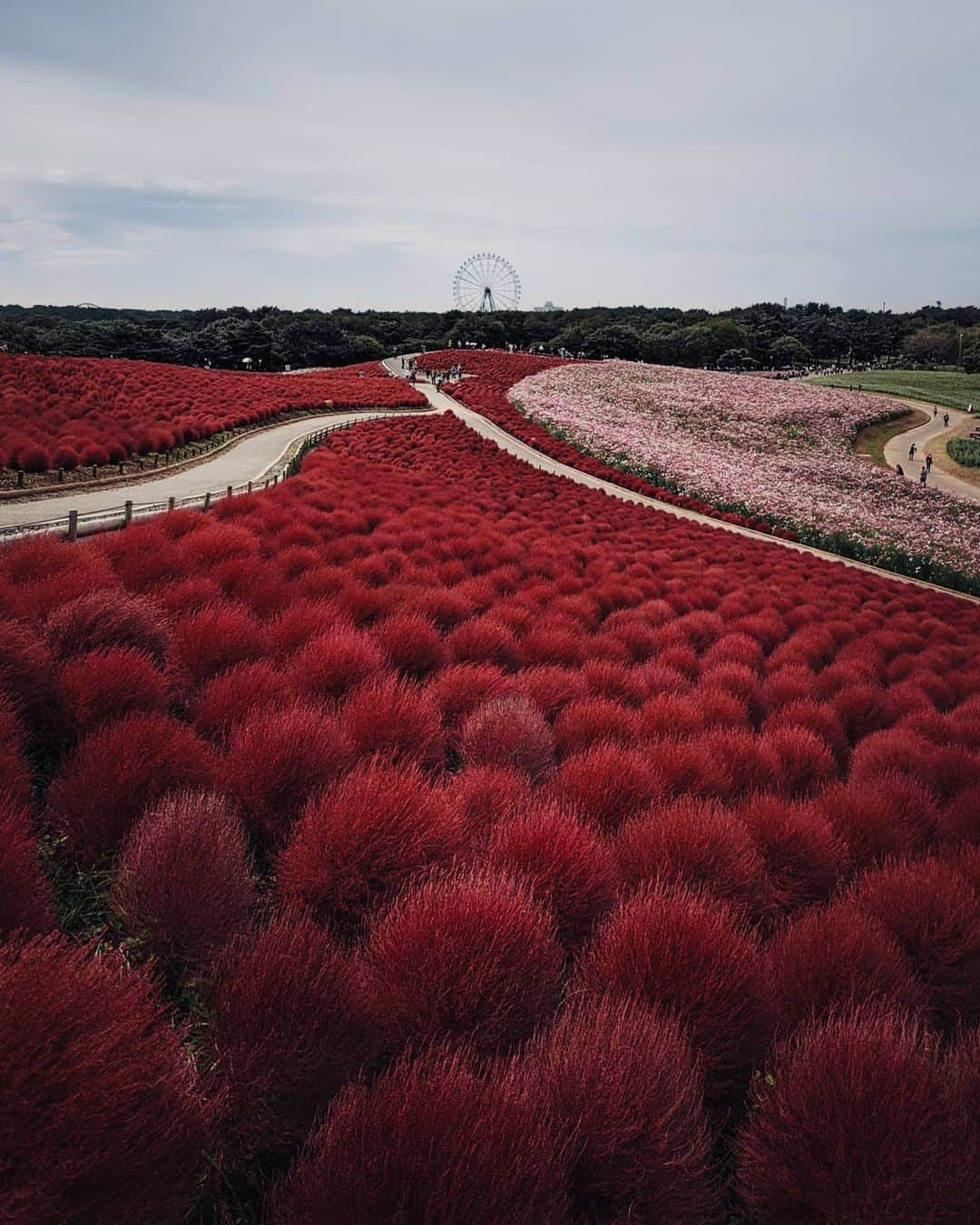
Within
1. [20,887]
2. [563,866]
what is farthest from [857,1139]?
[20,887]

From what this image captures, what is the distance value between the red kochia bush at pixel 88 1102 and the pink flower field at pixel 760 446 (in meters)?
25.3

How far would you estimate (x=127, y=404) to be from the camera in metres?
24.4

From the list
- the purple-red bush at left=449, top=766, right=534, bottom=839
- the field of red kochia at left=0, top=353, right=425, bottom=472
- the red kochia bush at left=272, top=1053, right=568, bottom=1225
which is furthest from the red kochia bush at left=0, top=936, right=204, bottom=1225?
the field of red kochia at left=0, top=353, right=425, bottom=472

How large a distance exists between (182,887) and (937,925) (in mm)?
3411

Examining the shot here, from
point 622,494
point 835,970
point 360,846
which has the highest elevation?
point 360,846

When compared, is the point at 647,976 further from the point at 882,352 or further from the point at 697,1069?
the point at 882,352

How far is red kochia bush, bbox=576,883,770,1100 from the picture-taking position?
2.30 meters

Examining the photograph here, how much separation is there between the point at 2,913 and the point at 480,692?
3.33 metres

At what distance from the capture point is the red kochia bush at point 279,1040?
1.90m

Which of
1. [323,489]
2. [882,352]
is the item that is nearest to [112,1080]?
[323,489]

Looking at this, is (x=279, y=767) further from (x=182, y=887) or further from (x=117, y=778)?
(x=182, y=887)

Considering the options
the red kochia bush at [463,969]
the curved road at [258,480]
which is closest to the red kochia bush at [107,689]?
the red kochia bush at [463,969]

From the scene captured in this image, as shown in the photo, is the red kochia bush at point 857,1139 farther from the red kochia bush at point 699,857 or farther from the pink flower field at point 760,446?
the pink flower field at point 760,446

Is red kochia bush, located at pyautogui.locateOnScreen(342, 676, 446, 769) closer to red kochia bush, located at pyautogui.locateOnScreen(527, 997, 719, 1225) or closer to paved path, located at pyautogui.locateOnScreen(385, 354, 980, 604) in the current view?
red kochia bush, located at pyautogui.locateOnScreen(527, 997, 719, 1225)
